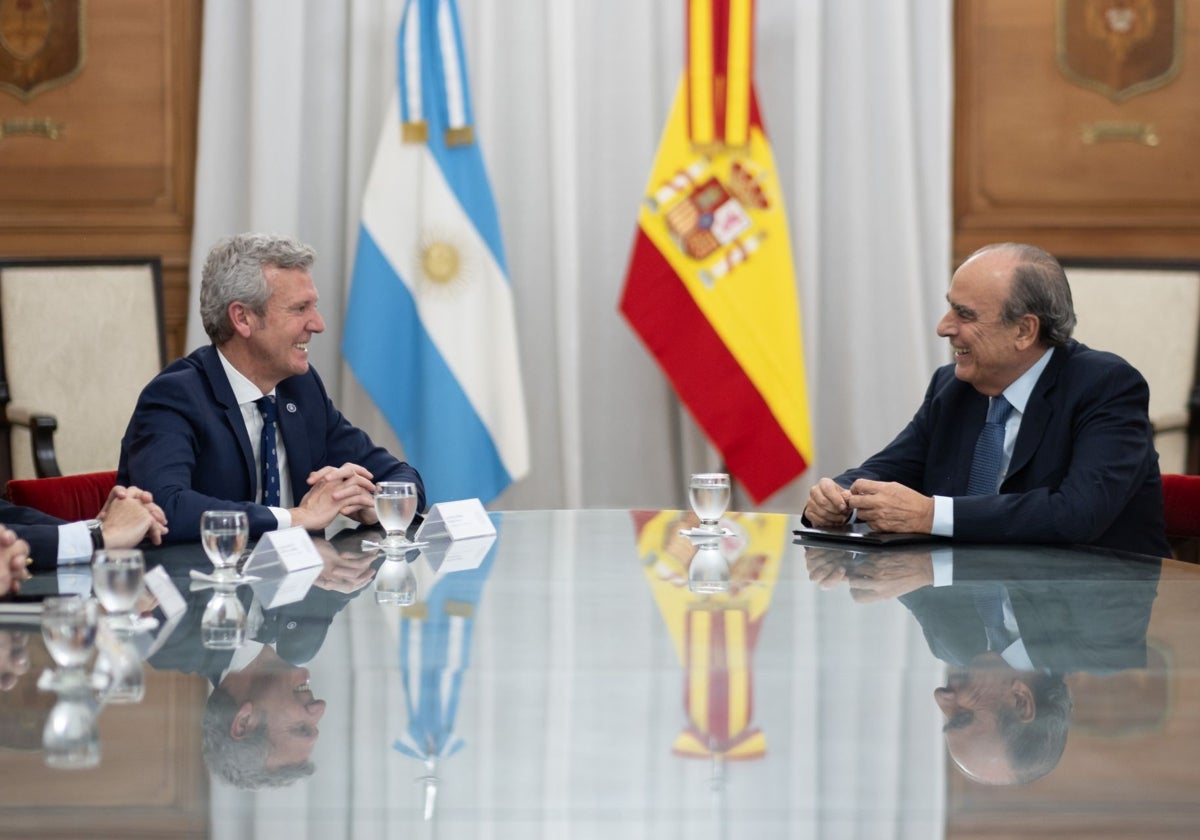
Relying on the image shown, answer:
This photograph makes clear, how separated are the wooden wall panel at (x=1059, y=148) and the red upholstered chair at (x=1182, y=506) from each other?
5.94ft

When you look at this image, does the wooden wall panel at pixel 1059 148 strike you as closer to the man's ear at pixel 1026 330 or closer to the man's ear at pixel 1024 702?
the man's ear at pixel 1026 330

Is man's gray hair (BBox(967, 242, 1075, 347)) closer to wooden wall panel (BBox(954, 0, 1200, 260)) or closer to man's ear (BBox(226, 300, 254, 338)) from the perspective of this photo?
man's ear (BBox(226, 300, 254, 338))

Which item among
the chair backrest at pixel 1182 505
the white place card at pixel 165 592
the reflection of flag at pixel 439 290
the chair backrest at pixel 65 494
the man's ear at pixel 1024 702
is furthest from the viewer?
the reflection of flag at pixel 439 290

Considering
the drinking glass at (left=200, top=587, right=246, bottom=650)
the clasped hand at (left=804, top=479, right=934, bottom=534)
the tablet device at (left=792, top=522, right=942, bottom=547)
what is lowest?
the drinking glass at (left=200, top=587, right=246, bottom=650)

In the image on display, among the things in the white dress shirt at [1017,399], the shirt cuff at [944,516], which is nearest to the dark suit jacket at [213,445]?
the shirt cuff at [944,516]

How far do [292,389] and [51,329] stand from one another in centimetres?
206

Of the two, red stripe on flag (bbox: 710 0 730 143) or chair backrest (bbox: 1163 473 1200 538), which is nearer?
chair backrest (bbox: 1163 473 1200 538)

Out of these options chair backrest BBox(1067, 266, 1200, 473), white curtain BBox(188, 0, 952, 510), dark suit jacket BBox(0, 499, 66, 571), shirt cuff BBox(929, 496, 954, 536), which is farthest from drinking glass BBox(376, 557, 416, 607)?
chair backrest BBox(1067, 266, 1200, 473)

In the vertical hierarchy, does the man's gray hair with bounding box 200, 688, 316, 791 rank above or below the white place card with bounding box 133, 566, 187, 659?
below

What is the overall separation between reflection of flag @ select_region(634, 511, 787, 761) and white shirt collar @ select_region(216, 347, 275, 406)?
0.86m

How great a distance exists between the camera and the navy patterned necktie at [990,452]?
9.53ft

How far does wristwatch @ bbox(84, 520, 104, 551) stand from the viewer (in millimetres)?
2342

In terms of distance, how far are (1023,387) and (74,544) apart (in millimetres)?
1840

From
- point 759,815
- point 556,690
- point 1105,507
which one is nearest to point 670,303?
point 1105,507
